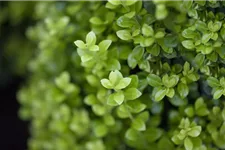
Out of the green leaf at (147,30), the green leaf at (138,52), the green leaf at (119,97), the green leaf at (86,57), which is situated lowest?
the green leaf at (119,97)

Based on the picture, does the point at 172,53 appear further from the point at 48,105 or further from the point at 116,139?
the point at 48,105

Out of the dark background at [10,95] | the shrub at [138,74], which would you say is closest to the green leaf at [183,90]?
the shrub at [138,74]

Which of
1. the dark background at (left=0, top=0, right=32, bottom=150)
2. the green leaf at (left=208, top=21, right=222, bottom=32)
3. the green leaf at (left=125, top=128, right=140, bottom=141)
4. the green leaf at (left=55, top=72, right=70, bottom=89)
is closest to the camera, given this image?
the green leaf at (left=208, top=21, right=222, bottom=32)

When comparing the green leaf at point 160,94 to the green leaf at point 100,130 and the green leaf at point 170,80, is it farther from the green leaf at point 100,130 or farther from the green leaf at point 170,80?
the green leaf at point 100,130

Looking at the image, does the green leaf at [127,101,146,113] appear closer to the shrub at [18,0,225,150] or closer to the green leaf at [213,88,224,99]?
the shrub at [18,0,225,150]

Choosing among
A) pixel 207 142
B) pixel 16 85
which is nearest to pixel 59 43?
pixel 207 142

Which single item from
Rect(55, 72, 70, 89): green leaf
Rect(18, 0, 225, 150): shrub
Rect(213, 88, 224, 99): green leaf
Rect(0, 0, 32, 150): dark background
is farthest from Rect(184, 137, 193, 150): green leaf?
Rect(0, 0, 32, 150): dark background

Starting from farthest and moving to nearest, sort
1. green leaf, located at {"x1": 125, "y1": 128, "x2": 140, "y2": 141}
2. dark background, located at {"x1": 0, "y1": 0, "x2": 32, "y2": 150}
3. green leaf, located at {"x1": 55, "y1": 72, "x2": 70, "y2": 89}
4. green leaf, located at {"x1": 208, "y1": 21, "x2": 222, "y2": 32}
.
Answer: dark background, located at {"x1": 0, "y1": 0, "x2": 32, "y2": 150} → green leaf, located at {"x1": 55, "y1": 72, "x2": 70, "y2": 89} → green leaf, located at {"x1": 125, "y1": 128, "x2": 140, "y2": 141} → green leaf, located at {"x1": 208, "y1": 21, "x2": 222, "y2": 32}

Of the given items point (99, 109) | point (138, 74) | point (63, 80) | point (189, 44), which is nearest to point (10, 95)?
point (63, 80)
